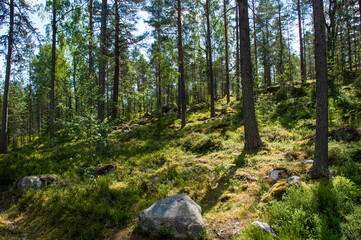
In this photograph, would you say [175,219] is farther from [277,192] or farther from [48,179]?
[48,179]

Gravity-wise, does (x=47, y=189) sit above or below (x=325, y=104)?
below

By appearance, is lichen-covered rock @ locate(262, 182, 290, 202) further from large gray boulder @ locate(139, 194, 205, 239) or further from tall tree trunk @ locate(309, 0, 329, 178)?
large gray boulder @ locate(139, 194, 205, 239)

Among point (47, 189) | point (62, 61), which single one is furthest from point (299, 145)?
point (62, 61)

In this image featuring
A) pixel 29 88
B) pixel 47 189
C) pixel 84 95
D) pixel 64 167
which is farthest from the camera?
pixel 29 88

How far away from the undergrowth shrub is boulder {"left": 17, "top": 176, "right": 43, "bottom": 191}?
6705 mm

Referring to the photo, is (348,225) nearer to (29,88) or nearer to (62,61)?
(62,61)

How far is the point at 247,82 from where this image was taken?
8211mm

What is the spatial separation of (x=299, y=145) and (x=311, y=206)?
15.4ft

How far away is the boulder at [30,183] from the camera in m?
A: 7.00

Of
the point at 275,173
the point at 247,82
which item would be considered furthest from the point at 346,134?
the point at 247,82

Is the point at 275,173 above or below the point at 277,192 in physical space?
above

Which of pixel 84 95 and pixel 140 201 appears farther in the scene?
pixel 84 95

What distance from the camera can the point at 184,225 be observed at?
3918 millimetres

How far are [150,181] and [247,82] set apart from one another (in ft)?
19.5
